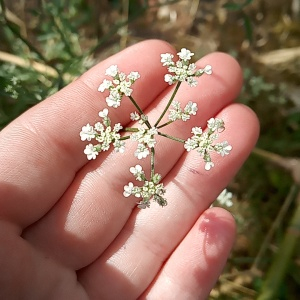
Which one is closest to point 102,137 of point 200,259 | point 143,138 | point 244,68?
point 143,138

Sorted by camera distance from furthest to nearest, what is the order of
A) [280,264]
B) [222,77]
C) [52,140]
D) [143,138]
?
[280,264]
[222,77]
[52,140]
[143,138]

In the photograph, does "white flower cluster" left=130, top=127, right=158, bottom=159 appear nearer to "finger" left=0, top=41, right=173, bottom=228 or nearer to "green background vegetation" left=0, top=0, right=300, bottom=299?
"finger" left=0, top=41, right=173, bottom=228

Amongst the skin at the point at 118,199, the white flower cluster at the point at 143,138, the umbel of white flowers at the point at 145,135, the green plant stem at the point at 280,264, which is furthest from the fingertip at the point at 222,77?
the green plant stem at the point at 280,264

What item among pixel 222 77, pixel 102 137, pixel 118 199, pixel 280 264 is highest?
pixel 102 137

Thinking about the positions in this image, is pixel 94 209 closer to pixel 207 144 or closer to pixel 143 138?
pixel 143 138

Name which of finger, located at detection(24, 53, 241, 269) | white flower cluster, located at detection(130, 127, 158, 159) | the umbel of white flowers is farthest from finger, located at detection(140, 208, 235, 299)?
white flower cluster, located at detection(130, 127, 158, 159)

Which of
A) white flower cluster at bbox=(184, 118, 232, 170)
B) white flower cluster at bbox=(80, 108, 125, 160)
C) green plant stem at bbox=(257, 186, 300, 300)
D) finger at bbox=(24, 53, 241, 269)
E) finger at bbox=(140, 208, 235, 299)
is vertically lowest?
green plant stem at bbox=(257, 186, 300, 300)

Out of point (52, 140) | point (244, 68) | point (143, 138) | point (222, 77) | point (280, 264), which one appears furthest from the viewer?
point (244, 68)
